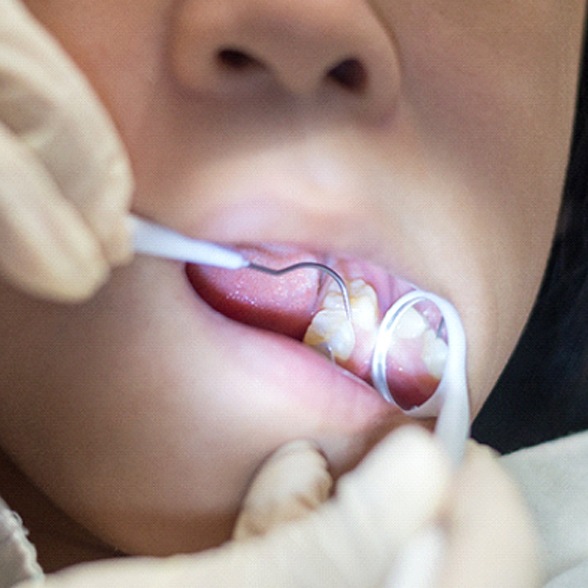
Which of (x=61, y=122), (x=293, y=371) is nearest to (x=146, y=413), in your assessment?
(x=293, y=371)

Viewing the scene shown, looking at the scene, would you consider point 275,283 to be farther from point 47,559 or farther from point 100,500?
point 47,559

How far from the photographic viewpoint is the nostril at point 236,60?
464mm

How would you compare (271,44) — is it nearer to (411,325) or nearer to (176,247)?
(176,247)

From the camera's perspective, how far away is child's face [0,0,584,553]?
18.7 inches

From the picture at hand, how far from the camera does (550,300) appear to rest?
1105 millimetres

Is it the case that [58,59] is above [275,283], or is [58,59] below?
above

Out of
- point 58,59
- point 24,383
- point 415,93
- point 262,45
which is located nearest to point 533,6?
point 415,93

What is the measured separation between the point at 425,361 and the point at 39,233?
38 centimetres

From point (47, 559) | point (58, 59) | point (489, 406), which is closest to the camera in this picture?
point (58, 59)

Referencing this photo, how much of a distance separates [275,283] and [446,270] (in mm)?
142

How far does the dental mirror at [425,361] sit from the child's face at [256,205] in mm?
19

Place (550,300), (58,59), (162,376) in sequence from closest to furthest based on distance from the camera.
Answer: (58,59) → (162,376) → (550,300)

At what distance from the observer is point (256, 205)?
20.8 inches

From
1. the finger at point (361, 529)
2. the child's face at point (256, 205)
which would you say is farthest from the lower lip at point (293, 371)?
the finger at point (361, 529)
